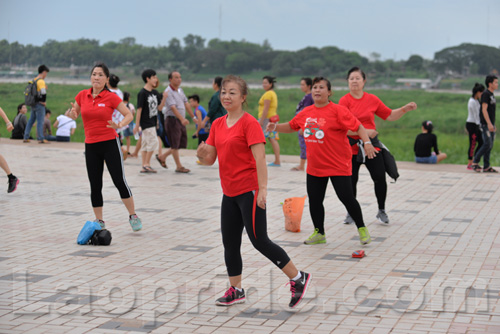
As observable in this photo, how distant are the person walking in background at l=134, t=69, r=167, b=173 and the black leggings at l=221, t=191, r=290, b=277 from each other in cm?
766

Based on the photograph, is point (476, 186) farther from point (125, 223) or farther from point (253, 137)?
point (253, 137)

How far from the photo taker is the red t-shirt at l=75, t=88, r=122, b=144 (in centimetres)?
775

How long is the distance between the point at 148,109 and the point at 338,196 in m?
6.25

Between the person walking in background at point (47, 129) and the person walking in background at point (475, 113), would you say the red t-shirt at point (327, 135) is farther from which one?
the person walking in background at point (47, 129)

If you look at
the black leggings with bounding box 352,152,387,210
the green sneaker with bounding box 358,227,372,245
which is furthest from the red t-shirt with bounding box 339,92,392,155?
the green sneaker with bounding box 358,227,372,245

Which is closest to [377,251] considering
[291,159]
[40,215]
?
[40,215]

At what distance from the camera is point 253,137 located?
17.0 ft

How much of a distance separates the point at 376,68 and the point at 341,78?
18.9m

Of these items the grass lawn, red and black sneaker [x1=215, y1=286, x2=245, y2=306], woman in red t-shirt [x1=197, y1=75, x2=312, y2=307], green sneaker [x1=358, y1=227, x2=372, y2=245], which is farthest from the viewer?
the grass lawn

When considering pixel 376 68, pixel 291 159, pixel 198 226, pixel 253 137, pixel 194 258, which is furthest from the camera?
pixel 376 68

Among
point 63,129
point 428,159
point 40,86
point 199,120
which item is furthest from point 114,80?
point 63,129

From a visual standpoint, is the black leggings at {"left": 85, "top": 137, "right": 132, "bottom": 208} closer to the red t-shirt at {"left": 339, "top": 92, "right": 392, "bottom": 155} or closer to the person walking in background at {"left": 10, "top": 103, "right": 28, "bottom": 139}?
the red t-shirt at {"left": 339, "top": 92, "right": 392, "bottom": 155}

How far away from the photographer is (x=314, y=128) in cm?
725

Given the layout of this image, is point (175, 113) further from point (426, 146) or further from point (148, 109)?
point (426, 146)
